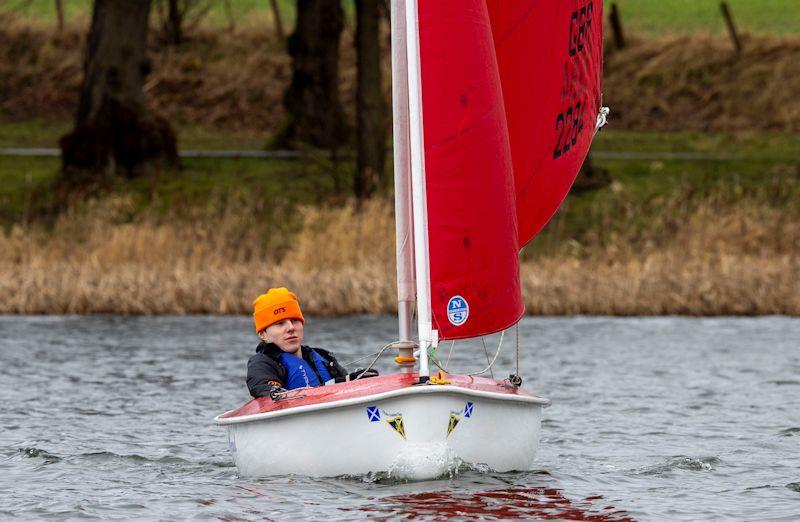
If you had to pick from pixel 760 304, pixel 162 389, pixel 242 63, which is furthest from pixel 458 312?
pixel 242 63

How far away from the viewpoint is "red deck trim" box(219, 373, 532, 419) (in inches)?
404

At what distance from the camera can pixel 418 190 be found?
34.1 feet

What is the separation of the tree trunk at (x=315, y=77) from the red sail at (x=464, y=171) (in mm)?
23009

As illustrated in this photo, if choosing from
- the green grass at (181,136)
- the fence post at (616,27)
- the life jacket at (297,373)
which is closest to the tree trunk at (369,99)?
the green grass at (181,136)

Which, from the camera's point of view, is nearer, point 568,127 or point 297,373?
point 297,373

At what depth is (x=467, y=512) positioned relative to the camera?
9953 millimetres

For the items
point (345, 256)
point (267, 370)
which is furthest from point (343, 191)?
point (267, 370)

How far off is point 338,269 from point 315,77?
11418 mm

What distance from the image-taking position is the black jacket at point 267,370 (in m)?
11.1

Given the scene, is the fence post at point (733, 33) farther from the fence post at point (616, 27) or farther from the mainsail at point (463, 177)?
the mainsail at point (463, 177)

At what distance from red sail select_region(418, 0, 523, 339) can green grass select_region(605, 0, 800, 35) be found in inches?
1436

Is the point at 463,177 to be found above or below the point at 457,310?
above

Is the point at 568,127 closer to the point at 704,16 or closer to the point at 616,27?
the point at 616,27

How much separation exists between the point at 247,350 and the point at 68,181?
11.1m
